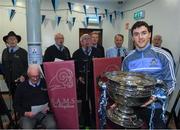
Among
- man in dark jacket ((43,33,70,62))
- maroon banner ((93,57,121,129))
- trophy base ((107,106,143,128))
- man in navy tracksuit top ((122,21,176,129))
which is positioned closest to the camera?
trophy base ((107,106,143,128))

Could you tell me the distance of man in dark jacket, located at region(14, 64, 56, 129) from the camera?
98.7 inches

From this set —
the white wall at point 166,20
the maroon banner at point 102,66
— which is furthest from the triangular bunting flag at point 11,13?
the maroon banner at point 102,66

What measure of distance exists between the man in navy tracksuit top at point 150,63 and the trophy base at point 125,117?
0.15 metres

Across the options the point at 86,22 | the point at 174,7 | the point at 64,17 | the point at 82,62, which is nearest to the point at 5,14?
the point at 64,17

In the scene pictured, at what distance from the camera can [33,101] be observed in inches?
101

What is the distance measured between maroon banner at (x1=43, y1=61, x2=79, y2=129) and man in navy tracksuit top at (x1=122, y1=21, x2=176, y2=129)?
110 centimetres

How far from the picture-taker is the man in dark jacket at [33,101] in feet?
8.22

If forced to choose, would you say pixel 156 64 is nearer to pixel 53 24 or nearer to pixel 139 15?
pixel 139 15

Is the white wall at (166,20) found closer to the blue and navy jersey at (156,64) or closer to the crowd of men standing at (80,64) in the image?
the crowd of men standing at (80,64)

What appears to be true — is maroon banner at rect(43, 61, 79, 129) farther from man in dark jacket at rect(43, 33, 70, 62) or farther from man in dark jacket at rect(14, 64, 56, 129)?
man in dark jacket at rect(43, 33, 70, 62)

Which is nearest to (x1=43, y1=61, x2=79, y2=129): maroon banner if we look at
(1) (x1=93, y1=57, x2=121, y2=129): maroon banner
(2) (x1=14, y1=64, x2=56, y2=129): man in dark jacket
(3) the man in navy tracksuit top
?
(2) (x1=14, y1=64, x2=56, y2=129): man in dark jacket

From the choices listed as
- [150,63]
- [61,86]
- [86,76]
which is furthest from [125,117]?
[86,76]

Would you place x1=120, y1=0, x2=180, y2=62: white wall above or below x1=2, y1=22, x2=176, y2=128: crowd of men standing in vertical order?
→ above

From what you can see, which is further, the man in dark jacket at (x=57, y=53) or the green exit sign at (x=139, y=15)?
the green exit sign at (x=139, y=15)
